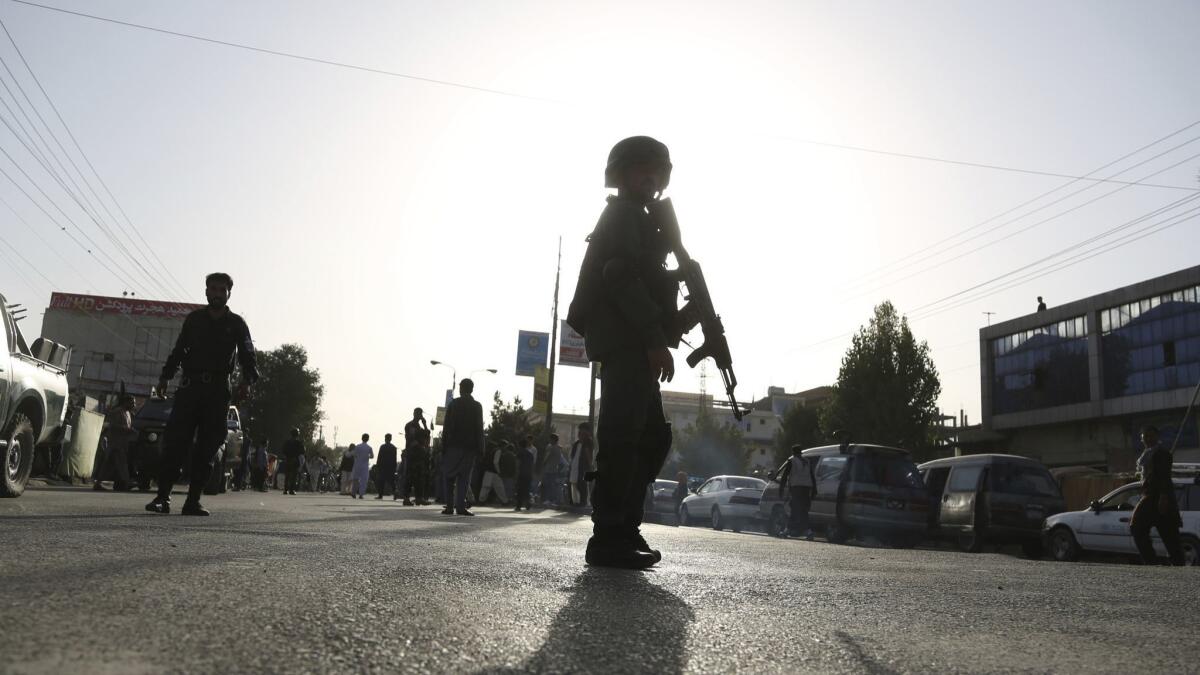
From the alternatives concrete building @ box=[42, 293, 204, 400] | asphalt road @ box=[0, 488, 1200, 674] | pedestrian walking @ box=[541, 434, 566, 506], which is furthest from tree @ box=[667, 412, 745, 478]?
asphalt road @ box=[0, 488, 1200, 674]

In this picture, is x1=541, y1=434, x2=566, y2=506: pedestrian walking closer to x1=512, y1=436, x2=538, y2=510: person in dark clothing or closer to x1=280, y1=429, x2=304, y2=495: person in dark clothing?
x1=512, y1=436, x2=538, y2=510: person in dark clothing

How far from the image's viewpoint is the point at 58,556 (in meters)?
3.21

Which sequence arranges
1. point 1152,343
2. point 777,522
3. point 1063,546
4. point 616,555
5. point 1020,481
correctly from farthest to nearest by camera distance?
1. point 1152,343
2. point 777,522
3. point 1020,481
4. point 1063,546
5. point 616,555

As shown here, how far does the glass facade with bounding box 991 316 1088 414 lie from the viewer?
45.9 meters

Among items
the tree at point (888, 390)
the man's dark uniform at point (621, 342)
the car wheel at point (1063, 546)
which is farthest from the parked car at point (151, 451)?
the tree at point (888, 390)

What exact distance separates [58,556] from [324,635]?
1658mm

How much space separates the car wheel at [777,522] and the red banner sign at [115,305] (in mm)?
68136

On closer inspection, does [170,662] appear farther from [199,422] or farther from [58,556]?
[199,422]

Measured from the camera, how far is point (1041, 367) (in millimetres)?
48906

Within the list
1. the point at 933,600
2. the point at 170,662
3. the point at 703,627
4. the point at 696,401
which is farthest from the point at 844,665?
the point at 696,401

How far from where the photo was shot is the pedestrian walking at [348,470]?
3006 cm

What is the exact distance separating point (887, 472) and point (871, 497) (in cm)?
58

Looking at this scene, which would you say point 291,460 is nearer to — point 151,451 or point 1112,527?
point 151,451

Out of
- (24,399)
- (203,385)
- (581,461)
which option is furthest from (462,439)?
(203,385)
